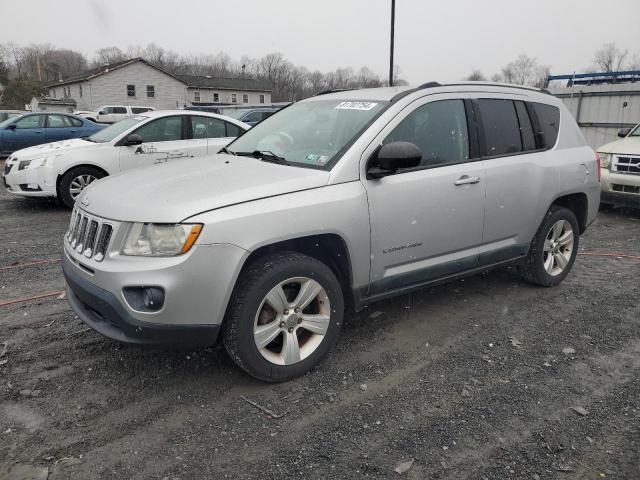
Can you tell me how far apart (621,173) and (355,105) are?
20.5ft

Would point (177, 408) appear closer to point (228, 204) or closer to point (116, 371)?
point (116, 371)

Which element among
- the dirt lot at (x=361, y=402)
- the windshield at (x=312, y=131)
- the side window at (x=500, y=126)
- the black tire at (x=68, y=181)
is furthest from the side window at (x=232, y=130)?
the side window at (x=500, y=126)

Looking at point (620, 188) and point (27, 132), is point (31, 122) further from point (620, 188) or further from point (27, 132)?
point (620, 188)

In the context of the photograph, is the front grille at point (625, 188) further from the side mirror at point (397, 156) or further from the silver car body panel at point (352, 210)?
the side mirror at point (397, 156)

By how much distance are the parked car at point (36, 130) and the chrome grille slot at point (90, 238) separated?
12.1m

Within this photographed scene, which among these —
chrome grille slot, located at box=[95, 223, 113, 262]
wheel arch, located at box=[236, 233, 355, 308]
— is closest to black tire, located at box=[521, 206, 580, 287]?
wheel arch, located at box=[236, 233, 355, 308]

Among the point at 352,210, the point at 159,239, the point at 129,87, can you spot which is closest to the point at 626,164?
the point at 352,210

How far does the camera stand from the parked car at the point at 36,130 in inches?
541

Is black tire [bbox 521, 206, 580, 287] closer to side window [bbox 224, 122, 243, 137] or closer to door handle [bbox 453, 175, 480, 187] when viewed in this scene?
door handle [bbox 453, 175, 480, 187]

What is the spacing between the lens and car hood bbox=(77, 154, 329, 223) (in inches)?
111

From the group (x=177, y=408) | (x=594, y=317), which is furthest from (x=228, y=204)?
(x=594, y=317)

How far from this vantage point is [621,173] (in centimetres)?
816

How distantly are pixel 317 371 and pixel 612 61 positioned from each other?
98044 mm

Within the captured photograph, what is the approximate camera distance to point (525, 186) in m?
4.30
